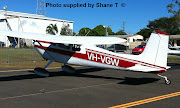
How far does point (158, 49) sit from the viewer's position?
380 inches

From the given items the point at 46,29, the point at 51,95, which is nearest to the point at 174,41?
the point at 46,29

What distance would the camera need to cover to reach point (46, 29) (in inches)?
3019

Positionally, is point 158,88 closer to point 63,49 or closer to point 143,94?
point 143,94

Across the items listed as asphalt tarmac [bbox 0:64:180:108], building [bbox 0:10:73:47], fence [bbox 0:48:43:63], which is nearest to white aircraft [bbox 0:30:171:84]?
asphalt tarmac [bbox 0:64:180:108]

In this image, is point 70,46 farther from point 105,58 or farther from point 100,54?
point 105,58

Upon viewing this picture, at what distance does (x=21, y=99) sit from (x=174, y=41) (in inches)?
2608

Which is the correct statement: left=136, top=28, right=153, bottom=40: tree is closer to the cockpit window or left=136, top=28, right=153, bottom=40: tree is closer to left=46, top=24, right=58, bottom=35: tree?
left=46, top=24, right=58, bottom=35: tree

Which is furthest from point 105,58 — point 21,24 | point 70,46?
point 21,24

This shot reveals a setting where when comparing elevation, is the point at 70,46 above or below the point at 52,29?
below

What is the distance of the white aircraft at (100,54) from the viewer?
9.63 meters

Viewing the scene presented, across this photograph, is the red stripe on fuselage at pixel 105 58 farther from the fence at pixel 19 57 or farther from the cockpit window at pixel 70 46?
the fence at pixel 19 57

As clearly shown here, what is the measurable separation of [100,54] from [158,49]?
301 cm

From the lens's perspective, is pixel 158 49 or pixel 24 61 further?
pixel 24 61

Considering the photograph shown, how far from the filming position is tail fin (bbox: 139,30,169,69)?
960 cm
